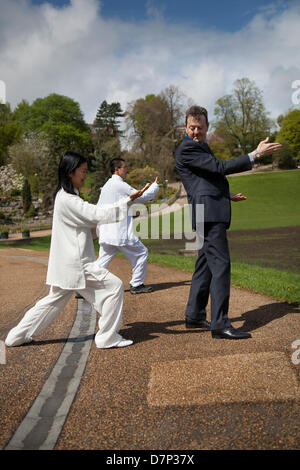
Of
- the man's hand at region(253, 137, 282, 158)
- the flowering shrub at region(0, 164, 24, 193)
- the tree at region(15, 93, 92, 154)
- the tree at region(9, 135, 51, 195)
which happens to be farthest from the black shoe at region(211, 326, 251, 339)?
the tree at region(15, 93, 92, 154)

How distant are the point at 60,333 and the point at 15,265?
829 cm

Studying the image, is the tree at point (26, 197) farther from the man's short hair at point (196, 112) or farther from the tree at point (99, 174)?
the man's short hair at point (196, 112)

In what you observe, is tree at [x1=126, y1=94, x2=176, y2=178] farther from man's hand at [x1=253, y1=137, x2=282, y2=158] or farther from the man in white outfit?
man's hand at [x1=253, y1=137, x2=282, y2=158]

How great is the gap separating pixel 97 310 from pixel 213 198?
1694 mm

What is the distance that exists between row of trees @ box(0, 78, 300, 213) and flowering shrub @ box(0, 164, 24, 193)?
164cm

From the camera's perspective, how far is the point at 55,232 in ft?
14.4

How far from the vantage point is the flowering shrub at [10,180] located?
55438mm

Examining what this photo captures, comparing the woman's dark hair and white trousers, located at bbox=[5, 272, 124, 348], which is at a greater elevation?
the woman's dark hair

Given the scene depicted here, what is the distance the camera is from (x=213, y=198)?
A: 4.63m

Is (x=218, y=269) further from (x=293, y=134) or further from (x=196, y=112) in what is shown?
(x=293, y=134)

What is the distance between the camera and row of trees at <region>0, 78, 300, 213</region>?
57.7 metres

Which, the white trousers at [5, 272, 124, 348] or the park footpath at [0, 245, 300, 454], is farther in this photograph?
the white trousers at [5, 272, 124, 348]

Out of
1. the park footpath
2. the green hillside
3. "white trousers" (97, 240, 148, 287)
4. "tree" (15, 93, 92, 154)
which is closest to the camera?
the park footpath
